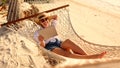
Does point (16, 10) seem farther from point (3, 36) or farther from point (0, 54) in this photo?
point (0, 54)

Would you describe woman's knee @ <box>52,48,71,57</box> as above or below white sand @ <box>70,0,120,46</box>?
above

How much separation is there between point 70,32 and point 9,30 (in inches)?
59.2

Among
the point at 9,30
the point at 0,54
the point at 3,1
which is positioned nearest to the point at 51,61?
the point at 0,54

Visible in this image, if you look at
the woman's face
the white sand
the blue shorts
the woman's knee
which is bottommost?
the white sand

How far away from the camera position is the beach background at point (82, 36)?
3.86 m

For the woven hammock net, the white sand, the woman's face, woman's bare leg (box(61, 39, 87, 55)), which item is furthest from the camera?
the white sand

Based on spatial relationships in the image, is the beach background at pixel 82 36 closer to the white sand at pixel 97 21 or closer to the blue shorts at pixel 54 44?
the white sand at pixel 97 21

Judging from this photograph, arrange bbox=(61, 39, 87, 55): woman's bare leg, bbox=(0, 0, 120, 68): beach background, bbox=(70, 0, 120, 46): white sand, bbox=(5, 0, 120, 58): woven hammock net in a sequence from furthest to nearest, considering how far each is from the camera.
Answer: bbox=(70, 0, 120, 46): white sand
bbox=(61, 39, 87, 55): woman's bare leg
bbox=(5, 0, 120, 58): woven hammock net
bbox=(0, 0, 120, 68): beach background

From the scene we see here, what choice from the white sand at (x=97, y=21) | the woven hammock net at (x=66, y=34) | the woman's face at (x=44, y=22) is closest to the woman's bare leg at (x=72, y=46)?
the woven hammock net at (x=66, y=34)

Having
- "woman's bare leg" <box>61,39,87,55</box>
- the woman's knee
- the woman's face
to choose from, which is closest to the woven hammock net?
the woman's face

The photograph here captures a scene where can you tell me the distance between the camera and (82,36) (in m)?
6.83

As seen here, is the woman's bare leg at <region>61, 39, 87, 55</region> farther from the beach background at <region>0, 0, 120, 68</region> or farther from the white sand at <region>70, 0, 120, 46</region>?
the white sand at <region>70, 0, 120, 46</region>

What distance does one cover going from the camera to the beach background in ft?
12.7

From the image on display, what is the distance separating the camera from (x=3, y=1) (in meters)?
7.86
